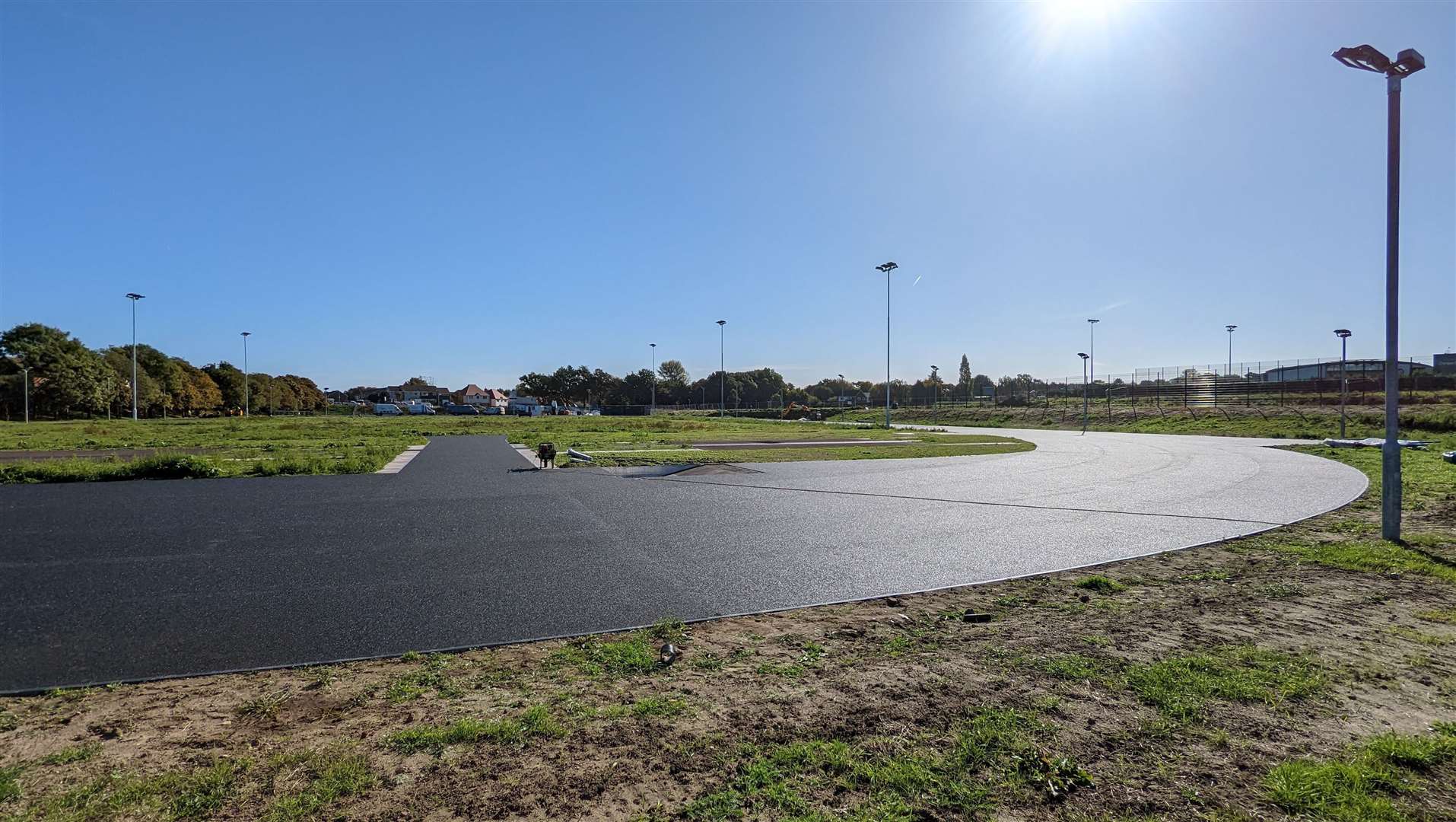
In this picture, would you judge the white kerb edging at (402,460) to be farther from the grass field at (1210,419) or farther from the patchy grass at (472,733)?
the grass field at (1210,419)

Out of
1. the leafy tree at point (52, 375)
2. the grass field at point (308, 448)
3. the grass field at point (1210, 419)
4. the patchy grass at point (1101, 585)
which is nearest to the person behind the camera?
the patchy grass at point (1101, 585)

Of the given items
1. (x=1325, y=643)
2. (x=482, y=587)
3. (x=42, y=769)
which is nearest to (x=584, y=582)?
(x=482, y=587)

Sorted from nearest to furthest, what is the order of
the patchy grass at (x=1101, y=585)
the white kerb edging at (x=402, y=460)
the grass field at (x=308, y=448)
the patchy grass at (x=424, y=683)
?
the patchy grass at (x=424, y=683) → the patchy grass at (x=1101, y=585) → the grass field at (x=308, y=448) → the white kerb edging at (x=402, y=460)

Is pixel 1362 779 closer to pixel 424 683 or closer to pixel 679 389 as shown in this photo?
pixel 424 683

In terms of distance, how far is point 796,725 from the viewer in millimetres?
3311

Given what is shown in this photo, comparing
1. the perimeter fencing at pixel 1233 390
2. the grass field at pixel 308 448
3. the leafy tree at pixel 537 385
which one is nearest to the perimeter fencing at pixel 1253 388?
the perimeter fencing at pixel 1233 390

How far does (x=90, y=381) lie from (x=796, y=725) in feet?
234

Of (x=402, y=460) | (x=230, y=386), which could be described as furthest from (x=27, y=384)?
(x=402, y=460)

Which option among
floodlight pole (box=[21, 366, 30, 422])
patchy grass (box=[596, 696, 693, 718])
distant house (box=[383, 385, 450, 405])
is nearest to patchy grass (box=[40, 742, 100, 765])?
patchy grass (box=[596, 696, 693, 718])

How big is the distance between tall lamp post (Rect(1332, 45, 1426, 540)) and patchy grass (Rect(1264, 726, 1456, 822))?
6398 millimetres

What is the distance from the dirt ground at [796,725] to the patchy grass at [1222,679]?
19 millimetres

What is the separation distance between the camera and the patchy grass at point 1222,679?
139 inches

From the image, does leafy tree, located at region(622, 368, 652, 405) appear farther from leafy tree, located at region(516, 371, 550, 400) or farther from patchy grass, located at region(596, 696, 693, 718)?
patchy grass, located at region(596, 696, 693, 718)

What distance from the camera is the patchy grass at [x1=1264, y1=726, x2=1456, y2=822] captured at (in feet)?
8.45
